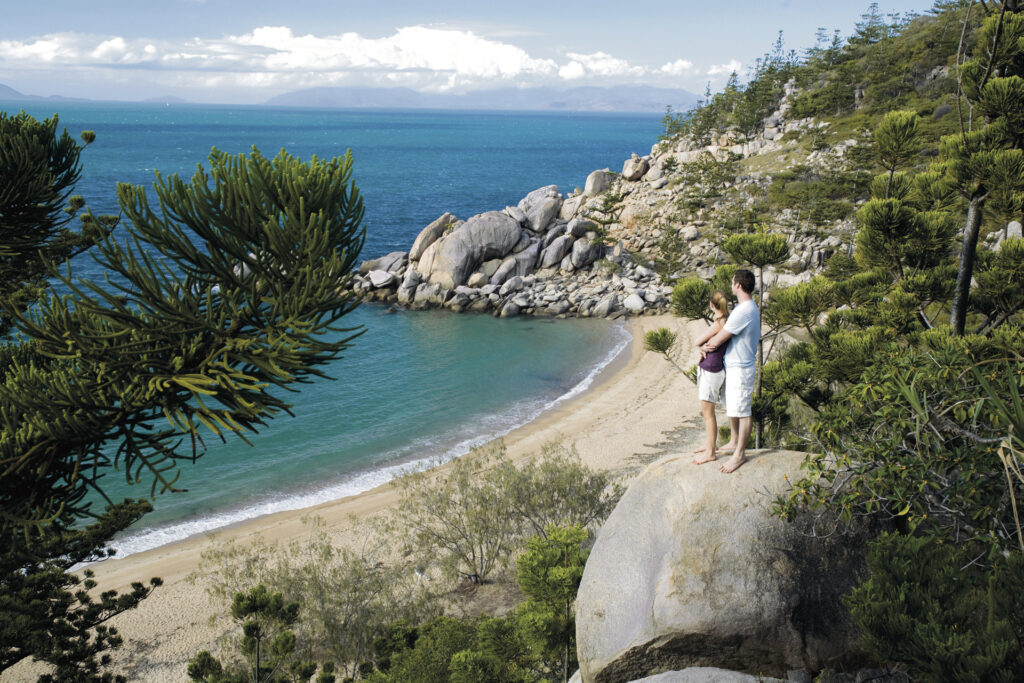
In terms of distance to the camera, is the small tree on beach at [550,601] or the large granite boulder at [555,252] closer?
the small tree on beach at [550,601]

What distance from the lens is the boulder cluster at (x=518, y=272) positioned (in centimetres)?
3581

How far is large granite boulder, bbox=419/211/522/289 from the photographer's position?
37.6 meters

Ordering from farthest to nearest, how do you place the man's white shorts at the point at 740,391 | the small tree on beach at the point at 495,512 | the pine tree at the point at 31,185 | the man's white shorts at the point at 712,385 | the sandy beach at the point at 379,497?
1. the small tree on beach at the point at 495,512
2. the sandy beach at the point at 379,497
3. the pine tree at the point at 31,185
4. the man's white shorts at the point at 712,385
5. the man's white shorts at the point at 740,391

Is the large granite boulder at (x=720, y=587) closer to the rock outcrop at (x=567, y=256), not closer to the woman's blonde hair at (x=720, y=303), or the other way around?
the woman's blonde hair at (x=720, y=303)

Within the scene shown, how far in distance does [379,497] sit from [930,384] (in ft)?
47.4

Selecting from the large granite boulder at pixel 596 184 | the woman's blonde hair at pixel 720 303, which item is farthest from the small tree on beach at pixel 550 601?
the large granite boulder at pixel 596 184

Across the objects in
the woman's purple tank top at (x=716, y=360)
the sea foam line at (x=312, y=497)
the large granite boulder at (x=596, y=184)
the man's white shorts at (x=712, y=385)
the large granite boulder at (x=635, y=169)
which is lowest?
the sea foam line at (x=312, y=497)

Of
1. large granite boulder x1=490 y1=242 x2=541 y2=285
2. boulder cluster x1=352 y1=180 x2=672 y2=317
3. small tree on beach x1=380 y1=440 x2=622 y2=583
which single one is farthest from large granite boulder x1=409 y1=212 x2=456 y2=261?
small tree on beach x1=380 y1=440 x2=622 y2=583

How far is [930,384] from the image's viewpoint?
229 inches

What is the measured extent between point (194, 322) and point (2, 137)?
12.5 feet

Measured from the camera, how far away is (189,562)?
48.2ft

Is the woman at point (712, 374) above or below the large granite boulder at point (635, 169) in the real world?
below

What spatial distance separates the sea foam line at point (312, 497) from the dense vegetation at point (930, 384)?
29.7ft

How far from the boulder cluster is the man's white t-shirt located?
28.7 meters
